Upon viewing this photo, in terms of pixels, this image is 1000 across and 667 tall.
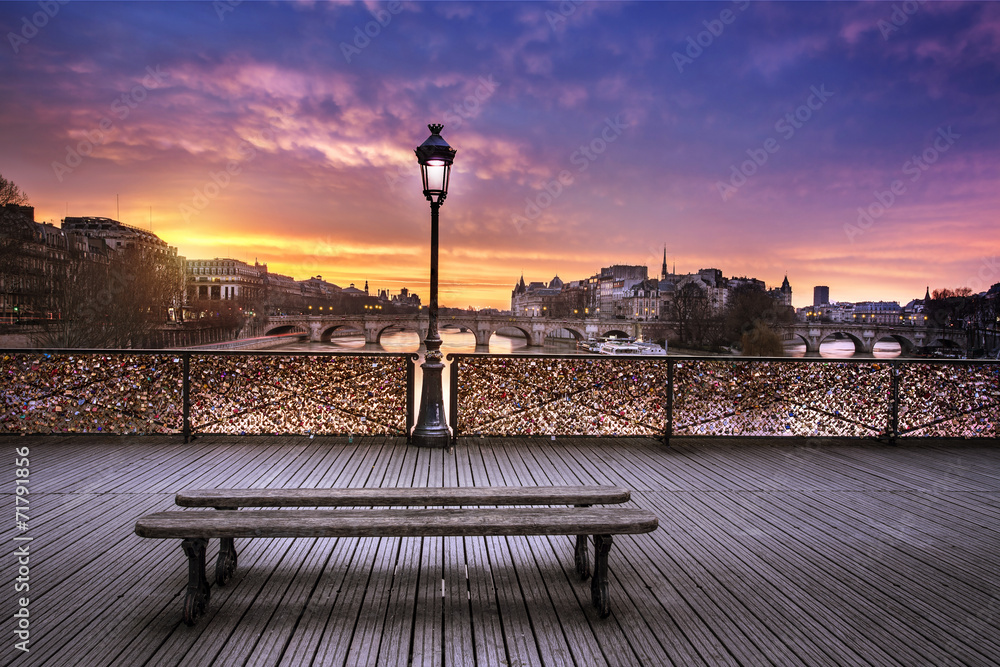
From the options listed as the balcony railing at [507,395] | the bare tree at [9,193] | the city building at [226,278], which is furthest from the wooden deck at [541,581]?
the city building at [226,278]

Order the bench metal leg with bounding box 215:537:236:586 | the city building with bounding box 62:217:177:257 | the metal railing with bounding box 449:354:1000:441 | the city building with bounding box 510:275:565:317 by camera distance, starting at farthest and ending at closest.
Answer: the city building with bounding box 510:275:565:317 → the city building with bounding box 62:217:177:257 → the metal railing with bounding box 449:354:1000:441 → the bench metal leg with bounding box 215:537:236:586

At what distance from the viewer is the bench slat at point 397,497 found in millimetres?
2992

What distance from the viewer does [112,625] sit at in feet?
8.59

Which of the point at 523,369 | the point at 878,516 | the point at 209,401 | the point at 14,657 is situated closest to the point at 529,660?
the point at 14,657

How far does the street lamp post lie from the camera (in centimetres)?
609

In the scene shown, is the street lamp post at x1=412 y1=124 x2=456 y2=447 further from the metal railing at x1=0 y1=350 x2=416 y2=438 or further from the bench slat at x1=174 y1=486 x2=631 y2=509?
the bench slat at x1=174 y1=486 x2=631 y2=509

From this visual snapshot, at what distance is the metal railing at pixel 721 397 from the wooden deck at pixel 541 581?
134 cm

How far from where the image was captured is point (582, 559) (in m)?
3.13

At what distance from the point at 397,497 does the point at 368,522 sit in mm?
411

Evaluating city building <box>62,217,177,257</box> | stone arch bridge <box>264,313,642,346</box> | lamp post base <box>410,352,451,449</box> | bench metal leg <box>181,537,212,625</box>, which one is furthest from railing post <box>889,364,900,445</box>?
city building <box>62,217,177,257</box>

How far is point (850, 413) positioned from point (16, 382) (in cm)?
1122

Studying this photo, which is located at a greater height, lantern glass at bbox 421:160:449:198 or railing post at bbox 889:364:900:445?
lantern glass at bbox 421:160:449:198

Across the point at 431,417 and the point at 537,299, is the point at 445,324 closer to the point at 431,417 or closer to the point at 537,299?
the point at 431,417

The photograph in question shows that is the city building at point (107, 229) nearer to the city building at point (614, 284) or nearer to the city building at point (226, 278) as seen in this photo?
the city building at point (226, 278)
